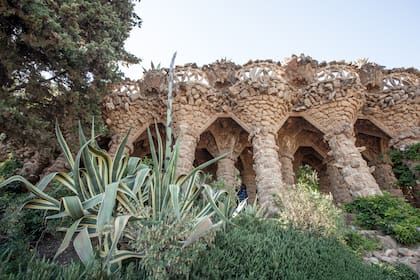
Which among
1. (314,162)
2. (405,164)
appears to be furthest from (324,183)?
(405,164)

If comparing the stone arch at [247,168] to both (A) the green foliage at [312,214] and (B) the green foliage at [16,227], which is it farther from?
(B) the green foliage at [16,227]

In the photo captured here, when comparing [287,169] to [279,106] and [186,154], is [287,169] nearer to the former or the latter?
[279,106]

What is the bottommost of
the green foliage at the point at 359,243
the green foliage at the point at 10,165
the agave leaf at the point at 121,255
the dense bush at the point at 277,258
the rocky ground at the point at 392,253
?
the rocky ground at the point at 392,253

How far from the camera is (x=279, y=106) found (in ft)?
24.1

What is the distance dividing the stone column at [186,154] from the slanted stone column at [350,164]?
3821mm

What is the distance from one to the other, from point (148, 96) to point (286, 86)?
432 centimetres

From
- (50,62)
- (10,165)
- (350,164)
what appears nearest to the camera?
(50,62)

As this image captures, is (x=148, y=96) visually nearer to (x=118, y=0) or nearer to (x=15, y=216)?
(x=118, y=0)

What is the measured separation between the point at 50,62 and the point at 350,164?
695 cm

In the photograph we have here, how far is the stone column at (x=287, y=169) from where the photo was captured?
26.1 ft

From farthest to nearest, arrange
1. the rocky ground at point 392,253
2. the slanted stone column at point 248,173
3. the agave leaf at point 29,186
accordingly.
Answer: the slanted stone column at point 248,173
the rocky ground at point 392,253
the agave leaf at point 29,186

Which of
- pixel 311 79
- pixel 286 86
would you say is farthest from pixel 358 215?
pixel 311 79

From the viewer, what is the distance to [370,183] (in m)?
5.77

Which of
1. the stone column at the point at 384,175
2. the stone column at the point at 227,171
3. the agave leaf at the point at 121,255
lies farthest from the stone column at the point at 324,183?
the agave leaf at the point at 121,255
